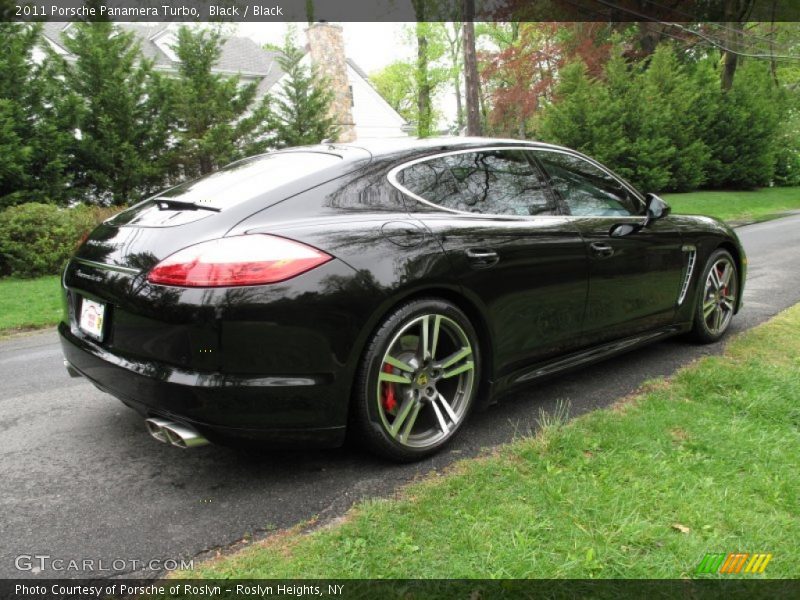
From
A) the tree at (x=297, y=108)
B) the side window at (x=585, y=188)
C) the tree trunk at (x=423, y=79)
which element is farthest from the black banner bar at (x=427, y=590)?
the tree trunk at (x=423, y=79)

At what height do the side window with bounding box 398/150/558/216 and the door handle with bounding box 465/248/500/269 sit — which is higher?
the side window with bounding box 398/150/558/216

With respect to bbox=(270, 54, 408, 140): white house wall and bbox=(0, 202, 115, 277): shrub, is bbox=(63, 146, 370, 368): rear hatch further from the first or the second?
bbox=(270, 54, 408, 140): white house wall

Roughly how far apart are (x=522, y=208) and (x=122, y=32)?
1467cm

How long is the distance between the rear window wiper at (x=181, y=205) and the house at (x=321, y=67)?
1960cm

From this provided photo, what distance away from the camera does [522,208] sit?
3365 mm

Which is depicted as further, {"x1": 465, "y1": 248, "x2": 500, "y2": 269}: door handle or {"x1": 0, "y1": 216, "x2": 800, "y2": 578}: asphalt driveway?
{"x1": 465, "y1": 248, "x2": 500, "y2": 269}: door handle

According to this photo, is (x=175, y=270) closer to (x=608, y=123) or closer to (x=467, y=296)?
(x=467, y=296)

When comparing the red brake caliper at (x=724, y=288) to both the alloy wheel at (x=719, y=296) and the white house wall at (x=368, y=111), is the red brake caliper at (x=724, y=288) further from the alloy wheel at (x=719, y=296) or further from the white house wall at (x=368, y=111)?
the white house wall at (x=368, y=111)

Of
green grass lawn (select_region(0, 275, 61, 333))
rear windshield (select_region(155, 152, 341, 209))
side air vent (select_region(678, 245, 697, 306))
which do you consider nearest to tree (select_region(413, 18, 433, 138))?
green grass lawn (select_region(0, 275, 61, 333))

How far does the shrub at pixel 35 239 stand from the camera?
9.77 m

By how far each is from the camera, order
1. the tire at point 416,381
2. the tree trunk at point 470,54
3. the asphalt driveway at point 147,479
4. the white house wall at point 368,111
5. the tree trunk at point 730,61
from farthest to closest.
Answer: the white house wall at point 368,111
the tree trunk at point 730,61
the tree trunk at point 470,54
the tire at point 416,381
the asphalt driveway at point 147,479

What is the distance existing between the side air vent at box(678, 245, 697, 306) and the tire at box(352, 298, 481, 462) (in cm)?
210

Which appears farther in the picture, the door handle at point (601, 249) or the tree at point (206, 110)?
the tree at point (206, 110)

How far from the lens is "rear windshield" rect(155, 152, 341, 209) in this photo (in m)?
2.74
